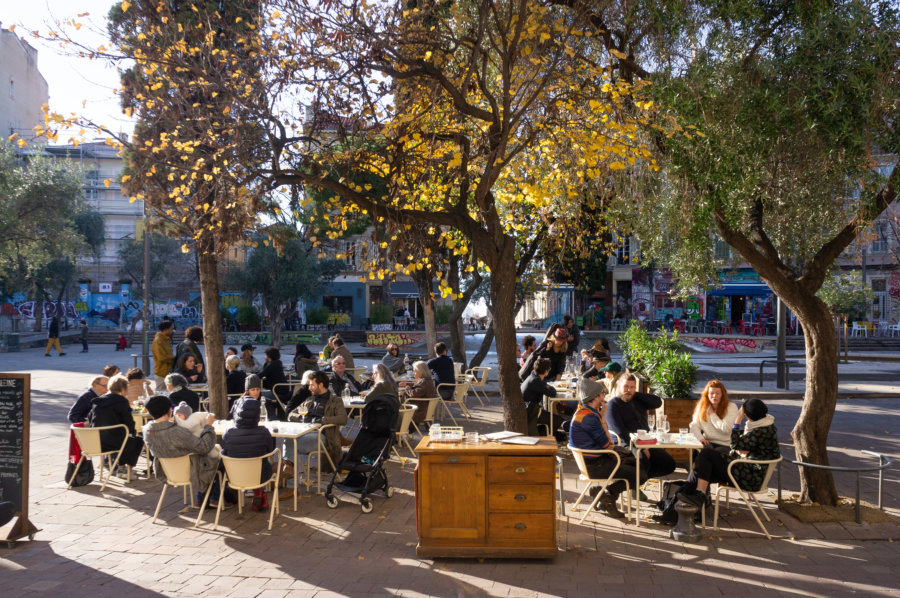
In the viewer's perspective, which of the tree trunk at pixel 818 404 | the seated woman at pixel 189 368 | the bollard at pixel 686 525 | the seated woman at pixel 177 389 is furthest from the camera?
the seated woman at pixel 189 368

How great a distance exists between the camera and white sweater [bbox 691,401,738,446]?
23.6 feet

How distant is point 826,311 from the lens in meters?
7.28

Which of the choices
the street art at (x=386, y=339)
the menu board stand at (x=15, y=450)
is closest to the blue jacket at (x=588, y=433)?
the menu board stand at (x=15, y=450)

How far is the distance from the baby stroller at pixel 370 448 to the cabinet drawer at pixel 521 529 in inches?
76.5

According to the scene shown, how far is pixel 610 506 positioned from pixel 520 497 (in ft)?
5.98

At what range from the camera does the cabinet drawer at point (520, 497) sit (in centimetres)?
569

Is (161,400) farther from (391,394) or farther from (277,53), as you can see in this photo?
(277,53)

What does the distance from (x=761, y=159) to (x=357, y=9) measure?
4565mm

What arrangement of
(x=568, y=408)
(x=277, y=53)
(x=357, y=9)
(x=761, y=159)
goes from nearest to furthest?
1. (x=761, y=159)
2. (x=357, y=9)
3. (x=277, y=53)
4. (x=568, y=408)

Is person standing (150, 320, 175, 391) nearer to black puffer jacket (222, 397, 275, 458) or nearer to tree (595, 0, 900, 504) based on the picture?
black puffer jacket (222, 397, 275, 458)

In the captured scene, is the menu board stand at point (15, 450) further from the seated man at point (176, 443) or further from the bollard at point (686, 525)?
the bollard at point (686, 525)

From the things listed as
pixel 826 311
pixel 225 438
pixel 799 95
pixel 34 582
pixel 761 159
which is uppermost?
pixel 799 95

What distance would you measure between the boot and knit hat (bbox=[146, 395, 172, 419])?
172 inches

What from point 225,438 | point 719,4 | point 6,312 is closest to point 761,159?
point 719,4
